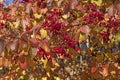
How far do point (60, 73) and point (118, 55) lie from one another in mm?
903

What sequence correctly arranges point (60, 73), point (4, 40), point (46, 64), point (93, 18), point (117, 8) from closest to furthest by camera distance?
point (4, 40), point (117, 8), point (46, 64), point (93, 18), point (60, 73)

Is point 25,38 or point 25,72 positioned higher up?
point 25,38

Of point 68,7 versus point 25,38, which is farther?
point 68,7

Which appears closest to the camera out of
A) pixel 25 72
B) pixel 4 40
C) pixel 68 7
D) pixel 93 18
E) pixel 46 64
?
pixel 4 40

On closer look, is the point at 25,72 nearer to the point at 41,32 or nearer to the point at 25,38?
the point at 41,32

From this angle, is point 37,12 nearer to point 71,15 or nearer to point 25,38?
point 71,15

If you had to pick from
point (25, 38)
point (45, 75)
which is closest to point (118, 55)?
point (45, 75)

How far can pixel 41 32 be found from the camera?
3.71 meters

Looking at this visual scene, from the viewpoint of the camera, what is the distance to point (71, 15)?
4.70 meters

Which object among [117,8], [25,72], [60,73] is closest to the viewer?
[117,8]

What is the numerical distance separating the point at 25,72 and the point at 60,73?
2.08 ft

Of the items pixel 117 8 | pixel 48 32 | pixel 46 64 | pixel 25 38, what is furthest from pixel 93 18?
pixel 25 38

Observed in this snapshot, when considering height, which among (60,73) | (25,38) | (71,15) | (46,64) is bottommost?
(60,73)

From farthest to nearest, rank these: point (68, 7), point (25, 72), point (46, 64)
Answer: point (25, 72) < point (46, 64) < point (68, 7)
